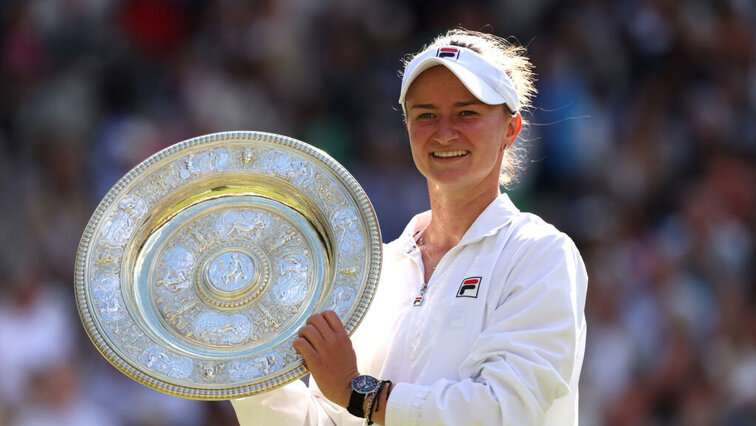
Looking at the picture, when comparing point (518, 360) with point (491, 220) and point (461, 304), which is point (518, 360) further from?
point (491, 220)

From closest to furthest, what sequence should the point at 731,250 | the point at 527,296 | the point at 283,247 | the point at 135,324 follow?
the point at 527,296, the point at 135,324, the point at 283,247, the point at 731,250

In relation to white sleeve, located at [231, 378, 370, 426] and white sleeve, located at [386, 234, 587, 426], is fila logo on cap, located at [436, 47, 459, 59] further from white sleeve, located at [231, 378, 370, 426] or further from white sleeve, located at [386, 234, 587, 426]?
white sleeve, located at [231, 378, 370, 426]

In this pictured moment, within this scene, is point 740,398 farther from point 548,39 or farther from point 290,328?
point 290,328

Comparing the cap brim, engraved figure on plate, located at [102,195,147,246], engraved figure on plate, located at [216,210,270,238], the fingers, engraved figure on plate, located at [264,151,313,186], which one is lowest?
the fingers

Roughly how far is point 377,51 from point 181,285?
4.13 metres

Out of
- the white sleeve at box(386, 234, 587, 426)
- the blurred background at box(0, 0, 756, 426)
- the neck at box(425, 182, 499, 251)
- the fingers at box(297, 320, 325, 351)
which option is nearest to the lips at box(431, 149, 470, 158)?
the neck at box(425, 182, 499, 251)

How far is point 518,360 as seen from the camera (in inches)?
91.3

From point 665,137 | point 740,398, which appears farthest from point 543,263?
point 665,137

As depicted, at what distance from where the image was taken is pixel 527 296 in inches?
95.0

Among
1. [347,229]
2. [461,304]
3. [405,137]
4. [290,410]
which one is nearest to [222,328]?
[290,410]

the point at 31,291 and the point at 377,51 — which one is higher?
the point at 377,51

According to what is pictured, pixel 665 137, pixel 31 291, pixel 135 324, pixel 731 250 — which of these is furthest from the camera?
pixel 665 137

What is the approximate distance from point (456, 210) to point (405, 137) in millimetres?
3440

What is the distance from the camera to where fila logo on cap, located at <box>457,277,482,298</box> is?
99.0 inches
